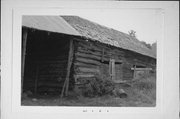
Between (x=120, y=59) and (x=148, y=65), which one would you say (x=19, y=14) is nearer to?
(x=120, y=59)

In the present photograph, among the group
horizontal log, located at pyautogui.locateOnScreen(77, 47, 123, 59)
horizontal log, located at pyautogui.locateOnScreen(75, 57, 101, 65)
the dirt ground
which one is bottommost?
the dirt ground

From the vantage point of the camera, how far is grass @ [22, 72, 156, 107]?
2834 millimetres

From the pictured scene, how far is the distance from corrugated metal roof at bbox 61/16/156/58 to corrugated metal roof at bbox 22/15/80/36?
68 millimetres

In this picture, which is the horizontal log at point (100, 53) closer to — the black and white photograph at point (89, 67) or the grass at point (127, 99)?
the black and white photograph at point (89, 67)

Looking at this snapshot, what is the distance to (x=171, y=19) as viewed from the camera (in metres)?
2.79

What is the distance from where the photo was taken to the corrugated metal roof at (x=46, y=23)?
2.83 m

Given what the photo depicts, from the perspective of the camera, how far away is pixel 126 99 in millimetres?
2838

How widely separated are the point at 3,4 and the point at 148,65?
1502 millimetres

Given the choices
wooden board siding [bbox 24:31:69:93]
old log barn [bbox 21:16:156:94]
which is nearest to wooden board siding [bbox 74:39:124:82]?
old log barn [bbox 21:16:156:94]

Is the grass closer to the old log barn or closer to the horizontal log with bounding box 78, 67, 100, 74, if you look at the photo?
the old log barn

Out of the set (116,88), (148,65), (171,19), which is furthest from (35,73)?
(171,19)

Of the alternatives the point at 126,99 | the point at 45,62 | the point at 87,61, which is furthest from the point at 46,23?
the point at 126,99

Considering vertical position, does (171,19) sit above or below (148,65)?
above

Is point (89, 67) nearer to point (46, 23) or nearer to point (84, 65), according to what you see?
point (84, 65)
